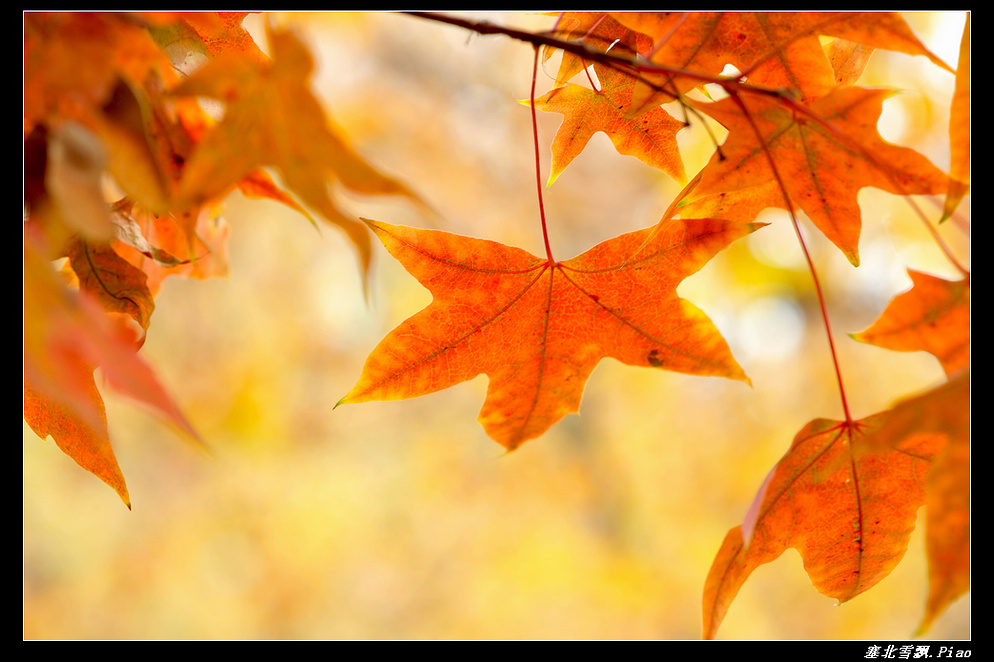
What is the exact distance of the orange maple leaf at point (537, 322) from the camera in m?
0.59

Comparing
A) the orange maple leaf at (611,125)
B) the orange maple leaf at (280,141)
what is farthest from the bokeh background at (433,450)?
the orange maple leaf at (280,141)

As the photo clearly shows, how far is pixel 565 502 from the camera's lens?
3.44 metres

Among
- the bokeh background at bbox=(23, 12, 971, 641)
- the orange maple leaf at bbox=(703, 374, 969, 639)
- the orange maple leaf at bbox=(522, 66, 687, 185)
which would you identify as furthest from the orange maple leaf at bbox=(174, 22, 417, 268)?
the bokeh background at bbox=(23, 12, 971, 641)

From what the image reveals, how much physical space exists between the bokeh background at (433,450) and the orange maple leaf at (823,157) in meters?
2.29

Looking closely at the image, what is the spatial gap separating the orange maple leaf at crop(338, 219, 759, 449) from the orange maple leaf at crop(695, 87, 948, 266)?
0.22 feet

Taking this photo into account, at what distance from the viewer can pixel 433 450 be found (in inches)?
129

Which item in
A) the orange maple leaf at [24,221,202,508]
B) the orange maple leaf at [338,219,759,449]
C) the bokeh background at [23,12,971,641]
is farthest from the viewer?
the bokeh background at [23,12,971,641]

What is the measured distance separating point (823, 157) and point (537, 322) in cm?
31

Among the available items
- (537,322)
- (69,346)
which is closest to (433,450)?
(537,322)

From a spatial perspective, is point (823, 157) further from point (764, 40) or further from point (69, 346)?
point (69, 346)

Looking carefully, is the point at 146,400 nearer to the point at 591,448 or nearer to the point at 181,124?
the point at 181,124

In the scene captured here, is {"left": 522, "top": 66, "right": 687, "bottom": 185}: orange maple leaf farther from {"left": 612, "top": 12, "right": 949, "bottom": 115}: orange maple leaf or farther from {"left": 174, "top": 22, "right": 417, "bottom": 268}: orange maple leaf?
{"left": 174, "top": 22, "right": 417, "bottom": 268}: orange maple leaf

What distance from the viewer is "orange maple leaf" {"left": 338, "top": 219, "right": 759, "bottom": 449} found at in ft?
1.94

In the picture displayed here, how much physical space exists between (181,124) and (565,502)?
10.7 ft
